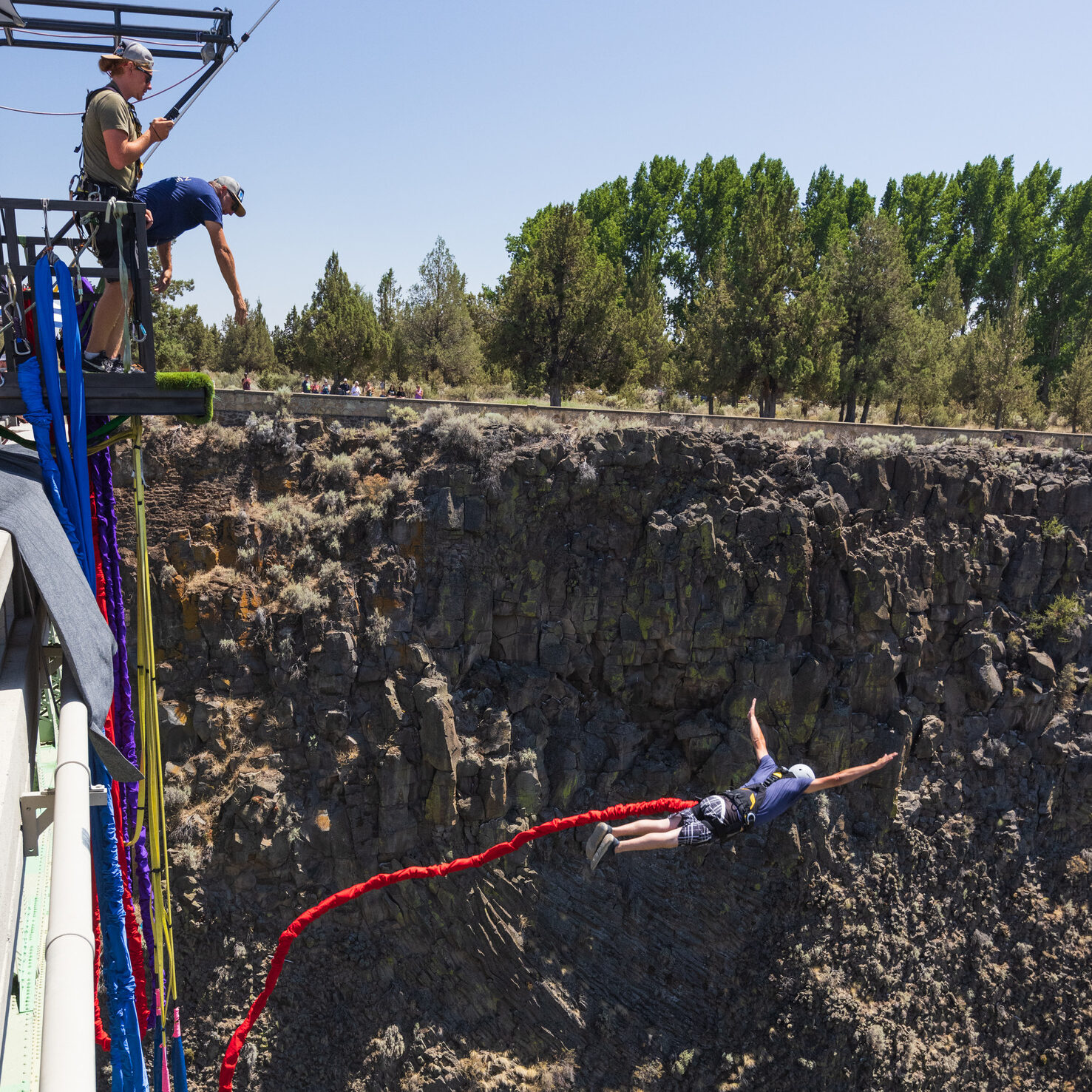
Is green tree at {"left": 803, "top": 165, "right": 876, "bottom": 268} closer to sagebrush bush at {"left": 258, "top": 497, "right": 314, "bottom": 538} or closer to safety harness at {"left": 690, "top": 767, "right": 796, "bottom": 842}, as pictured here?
sagebrush bush at {"left": 258, "top": 497, "right": 314, "bottom": 538}

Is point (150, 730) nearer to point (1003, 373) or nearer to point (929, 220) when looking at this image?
point (1003, 373)

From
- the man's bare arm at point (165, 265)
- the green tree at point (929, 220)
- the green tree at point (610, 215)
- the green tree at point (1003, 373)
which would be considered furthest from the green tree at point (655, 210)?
the man's bare arm at point (165, 265)

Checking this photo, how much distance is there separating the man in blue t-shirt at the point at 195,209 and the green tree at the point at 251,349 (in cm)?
2659

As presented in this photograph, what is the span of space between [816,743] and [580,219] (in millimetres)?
14627

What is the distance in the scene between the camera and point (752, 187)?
141 feet

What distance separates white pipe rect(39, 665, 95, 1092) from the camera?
74.7 inches

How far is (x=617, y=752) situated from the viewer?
17.8 metres

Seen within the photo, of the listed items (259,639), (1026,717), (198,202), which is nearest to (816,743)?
(1026,717)

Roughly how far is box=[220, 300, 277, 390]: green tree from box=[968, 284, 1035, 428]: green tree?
23399 mm

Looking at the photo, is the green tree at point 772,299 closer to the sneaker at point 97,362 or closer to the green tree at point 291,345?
the green tree at point 291,345

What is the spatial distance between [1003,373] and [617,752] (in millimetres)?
18936

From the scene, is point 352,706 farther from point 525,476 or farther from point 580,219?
point 580,219

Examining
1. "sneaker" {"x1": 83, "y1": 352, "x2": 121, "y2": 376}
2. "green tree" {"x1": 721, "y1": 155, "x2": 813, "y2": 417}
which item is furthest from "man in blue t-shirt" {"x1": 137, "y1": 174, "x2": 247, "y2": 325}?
"green tree" {"x1": 721, "y1": 155, "x2": 813, "y2": 417}

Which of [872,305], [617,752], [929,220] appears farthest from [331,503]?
[929,220]
